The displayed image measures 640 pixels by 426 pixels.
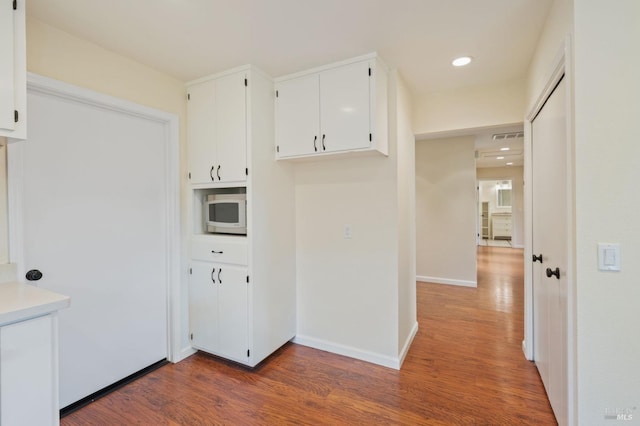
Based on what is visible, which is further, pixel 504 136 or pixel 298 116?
→ pixel 504 136

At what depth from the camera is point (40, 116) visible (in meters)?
1.88

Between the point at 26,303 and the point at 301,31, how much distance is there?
2.04 meters

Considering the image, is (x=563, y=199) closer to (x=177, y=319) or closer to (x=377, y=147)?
(x=377, y=147)

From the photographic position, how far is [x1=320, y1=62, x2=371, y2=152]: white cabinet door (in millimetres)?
2290

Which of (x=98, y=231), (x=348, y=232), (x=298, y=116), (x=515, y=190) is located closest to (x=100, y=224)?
(x=98, y=231)

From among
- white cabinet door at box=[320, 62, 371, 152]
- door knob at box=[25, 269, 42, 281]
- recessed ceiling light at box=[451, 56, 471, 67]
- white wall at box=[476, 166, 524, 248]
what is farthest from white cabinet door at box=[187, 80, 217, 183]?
white wall at box=[476, 166, 524, 248]

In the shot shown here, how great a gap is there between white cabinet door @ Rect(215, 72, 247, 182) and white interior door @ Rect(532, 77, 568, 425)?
2104 mm

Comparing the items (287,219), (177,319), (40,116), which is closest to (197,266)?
(177,319)

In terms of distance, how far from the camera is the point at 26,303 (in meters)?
1.24

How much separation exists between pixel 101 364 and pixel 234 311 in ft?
3.18

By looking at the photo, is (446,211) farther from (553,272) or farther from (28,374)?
(28,374)

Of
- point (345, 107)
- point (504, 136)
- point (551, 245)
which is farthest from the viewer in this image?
point (504, 136)

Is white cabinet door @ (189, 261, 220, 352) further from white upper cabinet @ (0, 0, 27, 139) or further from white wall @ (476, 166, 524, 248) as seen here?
white wall @ (476, 166, 524, 248)

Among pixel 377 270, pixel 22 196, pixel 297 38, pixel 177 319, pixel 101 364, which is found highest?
pixel 297 38
